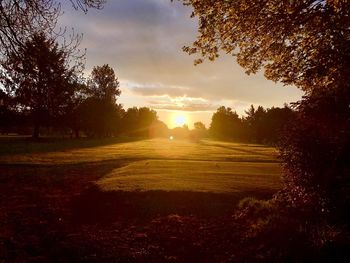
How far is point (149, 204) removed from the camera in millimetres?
18047

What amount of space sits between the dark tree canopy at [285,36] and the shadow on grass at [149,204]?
612cm

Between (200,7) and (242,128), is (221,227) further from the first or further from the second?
(242,128)

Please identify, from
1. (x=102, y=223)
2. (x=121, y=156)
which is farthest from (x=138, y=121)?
(x=102, y=223)

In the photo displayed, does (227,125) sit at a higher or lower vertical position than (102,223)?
higher

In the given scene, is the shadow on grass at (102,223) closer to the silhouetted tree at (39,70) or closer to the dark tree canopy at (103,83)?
the silhouetted tree at (39,70)

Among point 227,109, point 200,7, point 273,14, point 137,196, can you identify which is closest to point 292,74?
point 273,14

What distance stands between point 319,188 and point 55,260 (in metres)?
9.01

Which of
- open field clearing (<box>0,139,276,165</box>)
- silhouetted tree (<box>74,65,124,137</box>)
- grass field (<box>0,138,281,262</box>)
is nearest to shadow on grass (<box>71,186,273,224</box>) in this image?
grass field (<box>0,138,281,262</box>)

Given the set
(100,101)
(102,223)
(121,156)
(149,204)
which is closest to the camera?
(102,223)

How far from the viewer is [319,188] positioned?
1414cm

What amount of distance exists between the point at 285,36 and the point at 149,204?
9250mm

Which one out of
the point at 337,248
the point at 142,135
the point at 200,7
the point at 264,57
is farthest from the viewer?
the point at 142,135

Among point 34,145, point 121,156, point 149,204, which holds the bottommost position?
point 149,204

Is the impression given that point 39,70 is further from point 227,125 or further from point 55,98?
point 227,125
